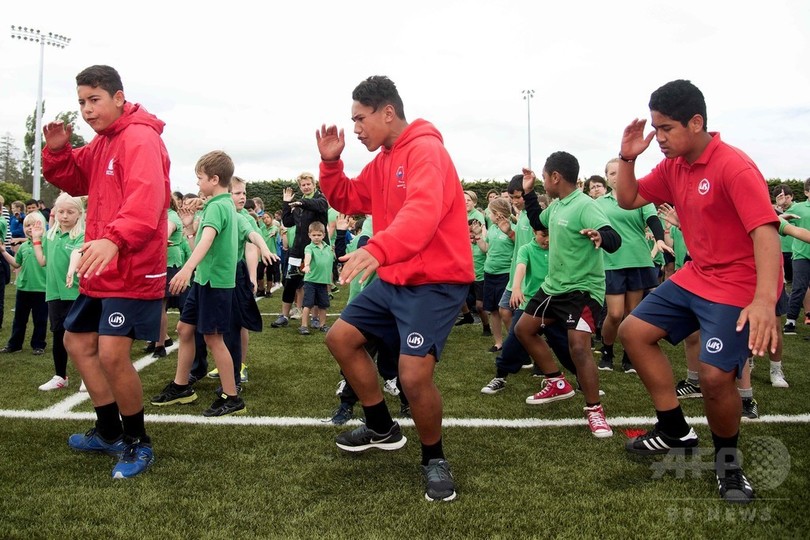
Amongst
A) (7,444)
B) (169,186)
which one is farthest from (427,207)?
(7,444)

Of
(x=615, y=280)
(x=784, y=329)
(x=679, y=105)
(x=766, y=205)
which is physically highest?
(x=679, y=105)

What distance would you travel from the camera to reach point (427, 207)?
2.93 m

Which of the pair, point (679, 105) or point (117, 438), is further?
point (117, 438)

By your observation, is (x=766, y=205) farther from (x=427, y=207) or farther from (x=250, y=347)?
(x=250, y=347)

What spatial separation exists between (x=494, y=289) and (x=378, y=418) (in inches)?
181

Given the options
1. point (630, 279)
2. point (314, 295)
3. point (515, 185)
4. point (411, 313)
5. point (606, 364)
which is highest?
point (515, 185)

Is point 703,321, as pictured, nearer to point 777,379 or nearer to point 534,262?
point 534,262

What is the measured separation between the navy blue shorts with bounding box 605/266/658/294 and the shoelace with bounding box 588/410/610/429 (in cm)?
243

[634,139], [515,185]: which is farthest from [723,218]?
[515,185]

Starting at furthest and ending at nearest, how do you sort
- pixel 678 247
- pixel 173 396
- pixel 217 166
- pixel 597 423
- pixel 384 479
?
pixel 678 247, pixel 173 396, pixel 217 166, pixel 597 423, pixel 384 479

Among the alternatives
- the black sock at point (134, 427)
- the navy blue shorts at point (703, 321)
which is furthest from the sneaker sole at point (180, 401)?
the navy blue shorts at point (703, 321)

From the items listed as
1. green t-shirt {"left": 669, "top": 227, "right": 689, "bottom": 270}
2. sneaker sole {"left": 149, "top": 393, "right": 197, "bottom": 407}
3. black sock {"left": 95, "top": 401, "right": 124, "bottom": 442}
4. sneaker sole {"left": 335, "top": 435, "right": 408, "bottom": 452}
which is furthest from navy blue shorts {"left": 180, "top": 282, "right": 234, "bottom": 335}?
green t-shirt {"left": 669, "top": 227, "right": 689, "bottom": 270}

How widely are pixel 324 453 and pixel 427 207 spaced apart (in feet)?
6.10

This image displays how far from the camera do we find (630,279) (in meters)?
6.57
